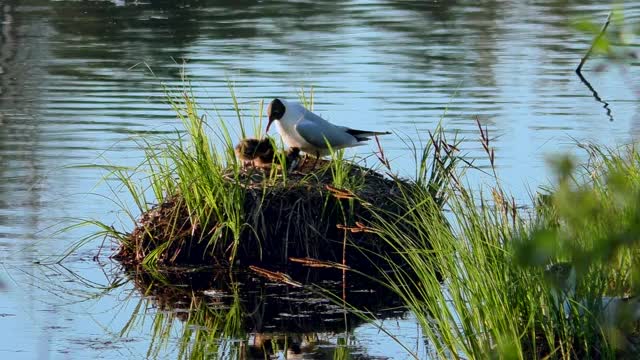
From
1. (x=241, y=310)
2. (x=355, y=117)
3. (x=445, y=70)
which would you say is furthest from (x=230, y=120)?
(x=241, y=310)

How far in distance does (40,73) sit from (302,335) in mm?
10982

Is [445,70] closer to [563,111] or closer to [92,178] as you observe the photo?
[563,111]

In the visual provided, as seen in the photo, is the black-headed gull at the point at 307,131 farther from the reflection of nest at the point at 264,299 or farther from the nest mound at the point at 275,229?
the reflection of nest at the point at 264,299

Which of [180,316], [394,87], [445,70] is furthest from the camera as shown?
[445,70]

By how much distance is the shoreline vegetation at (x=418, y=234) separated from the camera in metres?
5.77

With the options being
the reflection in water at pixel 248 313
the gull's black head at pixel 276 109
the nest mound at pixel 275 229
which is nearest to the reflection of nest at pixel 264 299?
the reflection in water at pixel 248 313

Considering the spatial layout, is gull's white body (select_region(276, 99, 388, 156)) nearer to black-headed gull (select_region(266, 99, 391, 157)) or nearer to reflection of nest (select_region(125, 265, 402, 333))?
black-headed gull (select_region(266, 99, 391, 157))

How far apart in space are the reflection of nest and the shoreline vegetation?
17 cm

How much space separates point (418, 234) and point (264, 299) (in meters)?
1.39

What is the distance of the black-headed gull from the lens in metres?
9.41

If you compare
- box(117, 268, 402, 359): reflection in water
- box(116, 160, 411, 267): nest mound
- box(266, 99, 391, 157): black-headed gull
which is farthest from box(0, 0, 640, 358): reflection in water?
box(266, 99, 391, 157): black-headed gull

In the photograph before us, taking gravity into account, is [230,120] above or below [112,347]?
above

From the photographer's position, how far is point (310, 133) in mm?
9391

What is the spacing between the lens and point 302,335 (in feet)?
24.1
